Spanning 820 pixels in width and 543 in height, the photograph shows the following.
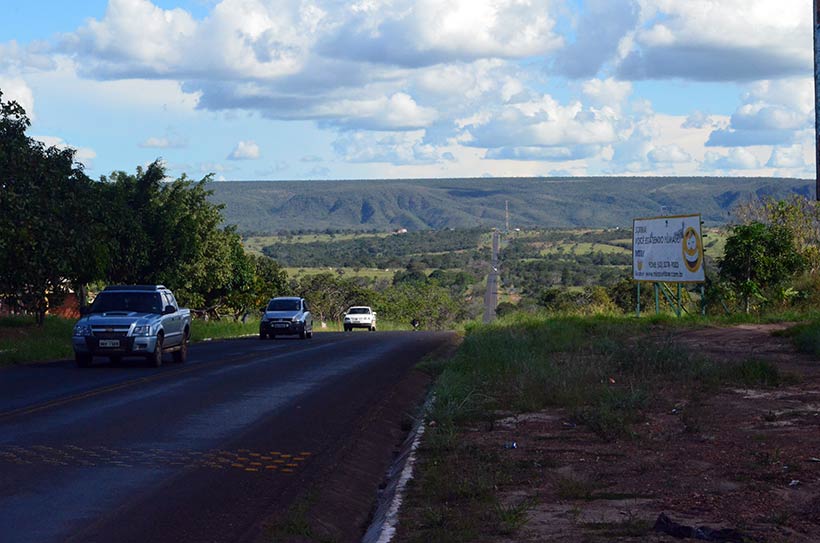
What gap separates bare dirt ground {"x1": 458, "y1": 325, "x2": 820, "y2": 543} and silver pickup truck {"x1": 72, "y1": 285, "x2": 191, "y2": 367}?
1249cm

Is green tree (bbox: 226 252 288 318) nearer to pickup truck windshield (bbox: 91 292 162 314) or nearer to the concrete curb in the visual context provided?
pickup truck windshield (bbox: 91 292 162 314)

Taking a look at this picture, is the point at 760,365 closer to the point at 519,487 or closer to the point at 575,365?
the point at 575,365

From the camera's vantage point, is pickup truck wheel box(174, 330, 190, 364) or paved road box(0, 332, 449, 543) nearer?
paved road box(0, 332, 449, 543)

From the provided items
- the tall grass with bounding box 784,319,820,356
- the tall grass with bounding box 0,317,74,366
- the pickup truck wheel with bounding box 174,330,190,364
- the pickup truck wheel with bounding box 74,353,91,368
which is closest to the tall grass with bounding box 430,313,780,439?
the tall grass with bounding box 784,319,820,356

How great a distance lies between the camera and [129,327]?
24000mm

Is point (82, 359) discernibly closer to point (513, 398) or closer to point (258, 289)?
point (513, 398)

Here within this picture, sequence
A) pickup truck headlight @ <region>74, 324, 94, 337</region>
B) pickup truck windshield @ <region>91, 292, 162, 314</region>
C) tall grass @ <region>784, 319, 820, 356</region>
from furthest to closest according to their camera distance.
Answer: pickup truck windshield @ <region>91, 292, 162, 314</region> < pickup truck headlight @ <region>74, 324, 94, 337</region> < tall grass @ <region>784, 319, 820, 356</region>

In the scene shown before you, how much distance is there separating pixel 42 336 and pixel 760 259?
2161cm

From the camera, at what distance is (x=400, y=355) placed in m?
29.6

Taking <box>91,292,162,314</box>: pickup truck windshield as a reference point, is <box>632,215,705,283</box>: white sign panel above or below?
above

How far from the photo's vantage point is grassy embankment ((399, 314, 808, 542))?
27.6ft

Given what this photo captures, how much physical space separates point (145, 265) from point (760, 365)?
99.4ft

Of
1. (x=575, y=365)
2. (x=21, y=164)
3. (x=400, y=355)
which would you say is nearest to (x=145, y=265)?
(x=21, y=164)

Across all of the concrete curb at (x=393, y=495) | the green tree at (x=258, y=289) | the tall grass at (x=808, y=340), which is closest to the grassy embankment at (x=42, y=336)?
the green tree at (x=258, y=289)
